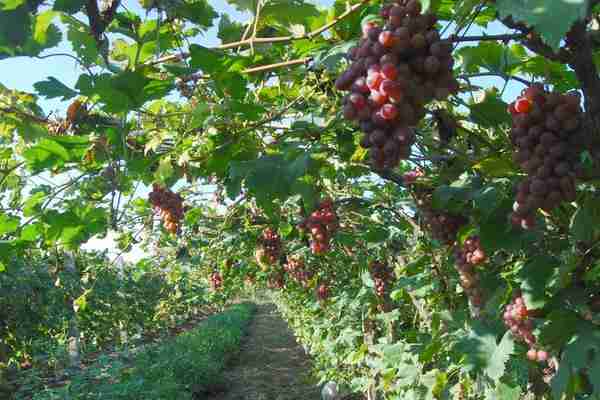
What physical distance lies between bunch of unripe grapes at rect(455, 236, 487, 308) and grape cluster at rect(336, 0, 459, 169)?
1.11 metres

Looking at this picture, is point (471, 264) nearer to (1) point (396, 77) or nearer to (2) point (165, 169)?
(1) point (396, 77)

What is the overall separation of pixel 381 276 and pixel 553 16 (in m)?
4.53

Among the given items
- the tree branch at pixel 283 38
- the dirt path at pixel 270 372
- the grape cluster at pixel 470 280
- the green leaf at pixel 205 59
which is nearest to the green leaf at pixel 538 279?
the grape cluster at pixel 470 280

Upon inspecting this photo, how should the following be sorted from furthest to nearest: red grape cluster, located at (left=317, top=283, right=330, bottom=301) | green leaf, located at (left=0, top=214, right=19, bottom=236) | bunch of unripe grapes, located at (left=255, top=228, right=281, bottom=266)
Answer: red grape cluster, located at (left=317, top=283, right=330, bottom=301) < bunch of unripe grapes, located at (left=255, top=228, right=281, bottom=266) < green leaf, located at (left=0, top=214, right=19, bottom=236)

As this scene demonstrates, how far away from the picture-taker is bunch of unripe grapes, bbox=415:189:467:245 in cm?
220

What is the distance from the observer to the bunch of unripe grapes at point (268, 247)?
17.3 ft

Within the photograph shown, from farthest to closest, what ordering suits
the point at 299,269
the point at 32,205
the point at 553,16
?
the point at 299,269 → the point at 32,205 → the point at 553,16

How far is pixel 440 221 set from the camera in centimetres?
222

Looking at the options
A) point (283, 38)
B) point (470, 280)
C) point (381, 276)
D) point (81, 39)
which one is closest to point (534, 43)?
point (283, 38)

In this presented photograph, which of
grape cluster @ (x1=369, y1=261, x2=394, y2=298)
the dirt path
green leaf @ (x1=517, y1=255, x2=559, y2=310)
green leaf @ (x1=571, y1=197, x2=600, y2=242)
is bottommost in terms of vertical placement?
the dirt path

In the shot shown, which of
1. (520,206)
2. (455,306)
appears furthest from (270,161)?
(455,306)

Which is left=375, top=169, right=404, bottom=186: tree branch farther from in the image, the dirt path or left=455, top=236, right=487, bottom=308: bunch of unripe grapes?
the dirt path

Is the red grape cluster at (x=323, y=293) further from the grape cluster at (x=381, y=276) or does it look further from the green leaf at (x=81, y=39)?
the green leaf at (x=81, y=39)

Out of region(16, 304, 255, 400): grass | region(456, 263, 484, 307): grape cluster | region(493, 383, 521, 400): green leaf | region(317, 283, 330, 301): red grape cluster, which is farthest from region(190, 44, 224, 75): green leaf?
region(317, 283, 330, 301): red grape cluster
